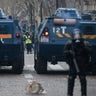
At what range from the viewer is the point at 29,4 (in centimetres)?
7475

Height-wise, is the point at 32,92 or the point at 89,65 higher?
the point at 89,65

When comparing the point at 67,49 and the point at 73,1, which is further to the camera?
the point at 73,1

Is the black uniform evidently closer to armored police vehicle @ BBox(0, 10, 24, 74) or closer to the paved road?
the paved road

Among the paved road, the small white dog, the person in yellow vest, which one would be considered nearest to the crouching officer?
the paved road

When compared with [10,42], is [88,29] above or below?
above

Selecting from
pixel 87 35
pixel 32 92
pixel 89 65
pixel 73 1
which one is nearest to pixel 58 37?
pixel 87 35

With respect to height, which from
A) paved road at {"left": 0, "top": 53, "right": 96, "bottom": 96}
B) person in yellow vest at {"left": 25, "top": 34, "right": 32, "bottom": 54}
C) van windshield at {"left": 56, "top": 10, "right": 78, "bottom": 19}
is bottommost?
person in yellow vest at {"left": 25, "top": 34, "right": 32, "bottom": 54}

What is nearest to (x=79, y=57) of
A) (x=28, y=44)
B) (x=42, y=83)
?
(x=42, y=83)

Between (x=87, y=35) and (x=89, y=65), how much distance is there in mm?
7901

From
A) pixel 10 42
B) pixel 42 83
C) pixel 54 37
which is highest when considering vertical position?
pixel 54 37

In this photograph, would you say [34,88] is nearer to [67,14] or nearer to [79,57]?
[79,57]

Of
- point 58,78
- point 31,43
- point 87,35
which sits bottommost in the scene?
point 31,43

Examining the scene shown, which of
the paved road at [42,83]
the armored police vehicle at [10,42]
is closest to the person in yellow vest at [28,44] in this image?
the paved road at [42,83]

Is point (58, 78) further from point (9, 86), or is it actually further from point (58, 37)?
point (9, 86)
